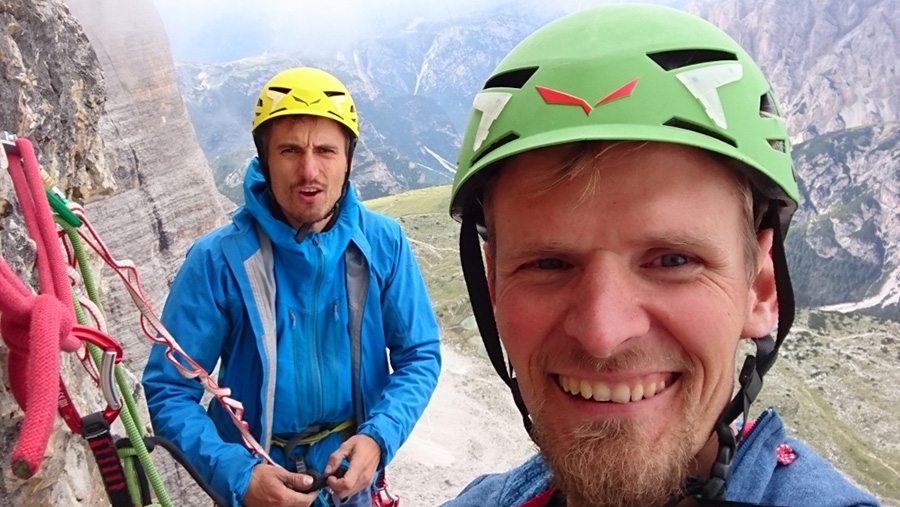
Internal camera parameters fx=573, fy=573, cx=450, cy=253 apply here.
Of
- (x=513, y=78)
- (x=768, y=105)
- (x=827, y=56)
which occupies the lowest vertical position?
(x=827, y=56)

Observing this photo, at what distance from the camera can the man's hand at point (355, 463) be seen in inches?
126

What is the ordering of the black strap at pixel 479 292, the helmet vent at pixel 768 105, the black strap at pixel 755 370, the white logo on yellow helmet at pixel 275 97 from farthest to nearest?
the white logo on yellow helmet at pixel 275 97 < the black strap at pixel 479 292 < the helmet vent at pixel 768 105 < the black strap at pixel 755 370

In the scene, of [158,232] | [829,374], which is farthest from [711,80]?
[829,374]

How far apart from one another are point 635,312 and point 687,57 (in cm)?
100

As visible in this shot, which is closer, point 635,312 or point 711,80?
point 635,312

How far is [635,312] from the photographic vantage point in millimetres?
1666

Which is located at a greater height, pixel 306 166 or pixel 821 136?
pixel 306 166

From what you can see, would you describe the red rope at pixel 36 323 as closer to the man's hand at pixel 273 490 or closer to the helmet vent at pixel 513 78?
the man's hand at pixel 273 490

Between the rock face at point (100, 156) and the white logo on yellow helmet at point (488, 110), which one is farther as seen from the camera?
the rock face at point (100, 156)

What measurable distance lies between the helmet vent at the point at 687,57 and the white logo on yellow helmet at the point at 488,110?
554 mm

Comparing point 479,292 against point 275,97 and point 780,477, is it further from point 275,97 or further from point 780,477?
point 275,97

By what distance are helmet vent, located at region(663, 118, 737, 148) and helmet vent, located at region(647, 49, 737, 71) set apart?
316 mm

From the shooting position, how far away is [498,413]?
16734 millimetres

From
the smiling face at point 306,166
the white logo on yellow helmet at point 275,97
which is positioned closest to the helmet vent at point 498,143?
the smiling face at point 306,166
